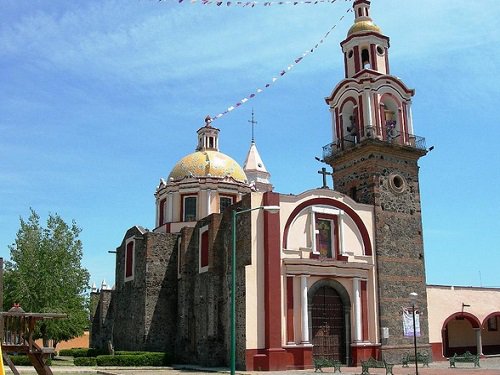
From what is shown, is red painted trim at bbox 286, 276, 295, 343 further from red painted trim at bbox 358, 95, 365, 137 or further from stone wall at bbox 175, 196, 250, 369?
red painted trim at bbox 358, 95, 365, 137

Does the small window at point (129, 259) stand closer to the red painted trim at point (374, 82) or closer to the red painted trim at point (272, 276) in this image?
the red painted trim at point (272, 276)

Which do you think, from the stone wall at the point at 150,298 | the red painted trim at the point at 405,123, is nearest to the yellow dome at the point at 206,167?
the stone wall at the point at 150,298

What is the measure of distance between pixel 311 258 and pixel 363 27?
594 inches

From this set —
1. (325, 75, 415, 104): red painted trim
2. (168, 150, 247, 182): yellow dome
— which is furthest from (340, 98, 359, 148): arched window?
(168, 150, 247, 182): yellow dome

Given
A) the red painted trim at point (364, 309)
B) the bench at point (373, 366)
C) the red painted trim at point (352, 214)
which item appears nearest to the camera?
the bench at point (373, 366)

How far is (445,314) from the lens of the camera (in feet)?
120

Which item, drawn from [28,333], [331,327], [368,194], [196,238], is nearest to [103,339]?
[196,238]

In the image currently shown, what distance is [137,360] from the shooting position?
3272 cm

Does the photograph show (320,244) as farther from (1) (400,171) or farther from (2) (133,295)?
(2) (133,295)

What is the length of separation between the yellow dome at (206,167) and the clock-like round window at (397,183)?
486 inches

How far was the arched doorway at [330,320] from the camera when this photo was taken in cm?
3125

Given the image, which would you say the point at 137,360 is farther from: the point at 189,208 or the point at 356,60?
the point at 356,60

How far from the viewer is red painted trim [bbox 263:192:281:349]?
29.2m

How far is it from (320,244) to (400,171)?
23.2 ft
